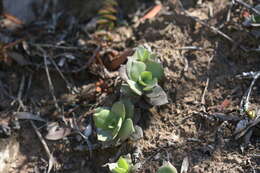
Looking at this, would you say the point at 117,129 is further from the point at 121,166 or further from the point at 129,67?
the point at 129,67

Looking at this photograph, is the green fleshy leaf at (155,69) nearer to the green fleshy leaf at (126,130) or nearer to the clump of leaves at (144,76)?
the clump of leaves at (144,76)

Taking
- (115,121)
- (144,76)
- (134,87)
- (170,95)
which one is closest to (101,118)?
(115,121)

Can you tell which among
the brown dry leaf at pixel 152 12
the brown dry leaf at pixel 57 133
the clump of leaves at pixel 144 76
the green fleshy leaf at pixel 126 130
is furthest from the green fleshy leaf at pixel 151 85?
the brown dry leaf at pixel 152 12

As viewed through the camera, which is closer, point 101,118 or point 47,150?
point 101,118

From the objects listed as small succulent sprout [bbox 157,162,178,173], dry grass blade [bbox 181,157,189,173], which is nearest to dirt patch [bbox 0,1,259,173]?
dry grass blade [bbox 181,157,189,173]

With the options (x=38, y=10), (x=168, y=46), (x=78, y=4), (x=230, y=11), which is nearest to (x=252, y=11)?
(x=230, y=11)

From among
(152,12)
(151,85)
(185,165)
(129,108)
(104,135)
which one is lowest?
(185,165)
